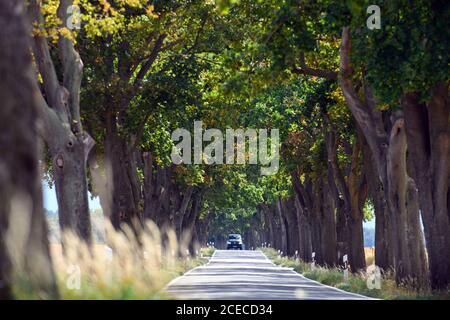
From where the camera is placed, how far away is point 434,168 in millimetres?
24484

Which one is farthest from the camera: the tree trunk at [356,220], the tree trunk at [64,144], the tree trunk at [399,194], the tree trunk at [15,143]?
the tree trunk at [356,220]

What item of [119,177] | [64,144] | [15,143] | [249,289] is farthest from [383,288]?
[15,143]

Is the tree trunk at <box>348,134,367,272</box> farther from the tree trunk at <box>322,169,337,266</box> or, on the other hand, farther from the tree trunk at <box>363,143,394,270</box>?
the tree trunk at <box>322,169,337,266</box>

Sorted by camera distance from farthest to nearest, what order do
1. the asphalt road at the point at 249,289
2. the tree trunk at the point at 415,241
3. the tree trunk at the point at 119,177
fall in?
the tree trunk at the point at 119,177 < the tree trunk at the point at 415,241 < the asphalt road at the point at 249,289

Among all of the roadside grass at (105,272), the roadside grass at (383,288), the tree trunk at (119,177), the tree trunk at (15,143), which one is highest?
the tree trunk at (119,177)

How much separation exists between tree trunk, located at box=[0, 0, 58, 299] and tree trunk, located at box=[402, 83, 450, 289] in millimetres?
14968

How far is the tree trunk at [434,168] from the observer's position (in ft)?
79.5

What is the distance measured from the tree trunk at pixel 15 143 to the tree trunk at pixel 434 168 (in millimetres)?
14968

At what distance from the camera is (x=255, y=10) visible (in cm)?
2841

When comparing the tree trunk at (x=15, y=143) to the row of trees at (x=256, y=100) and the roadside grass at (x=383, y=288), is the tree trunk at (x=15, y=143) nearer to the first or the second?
the row of trees at (x=256, y=100)

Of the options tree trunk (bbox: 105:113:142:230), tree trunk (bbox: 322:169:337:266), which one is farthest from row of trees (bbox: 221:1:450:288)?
tree trunk (bbox: 105:113:142:230)

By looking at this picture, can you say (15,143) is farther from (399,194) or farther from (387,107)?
(399,194)

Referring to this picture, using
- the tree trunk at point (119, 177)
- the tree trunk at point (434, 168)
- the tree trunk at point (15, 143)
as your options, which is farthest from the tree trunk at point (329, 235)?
the tree trunk at point (15, 143)

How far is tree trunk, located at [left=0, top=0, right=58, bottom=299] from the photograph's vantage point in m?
9.23
